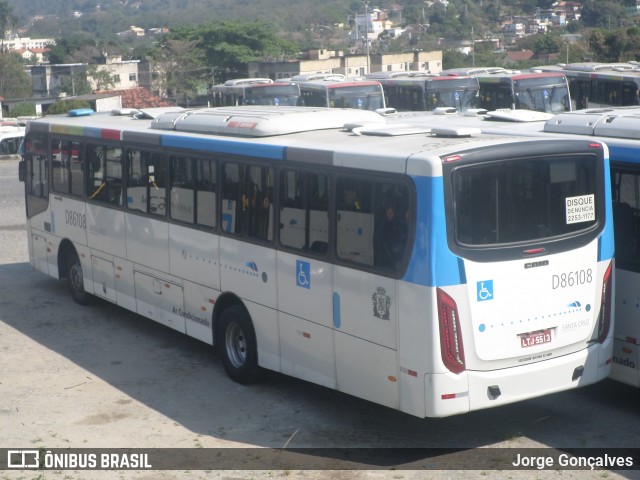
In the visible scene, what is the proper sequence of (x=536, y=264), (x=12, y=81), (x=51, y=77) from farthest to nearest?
(x=51, y=77)
(x=12, y=81)
(x=536, y=264)

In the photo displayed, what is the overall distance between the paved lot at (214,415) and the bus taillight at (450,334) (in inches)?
33.7

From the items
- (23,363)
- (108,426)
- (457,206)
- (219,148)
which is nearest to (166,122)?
(219,148)

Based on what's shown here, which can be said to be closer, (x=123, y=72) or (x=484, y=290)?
(x=484, y=290)

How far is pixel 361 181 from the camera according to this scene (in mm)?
8250

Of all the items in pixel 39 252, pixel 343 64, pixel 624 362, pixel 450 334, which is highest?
pixel 343 64

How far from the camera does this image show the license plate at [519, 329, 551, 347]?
7.95 meters

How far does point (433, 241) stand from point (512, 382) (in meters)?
1.32

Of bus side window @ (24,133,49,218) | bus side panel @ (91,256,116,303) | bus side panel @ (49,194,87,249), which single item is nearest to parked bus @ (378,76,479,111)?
bus side window @ (24,133,49,218)

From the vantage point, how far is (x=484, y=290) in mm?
7738

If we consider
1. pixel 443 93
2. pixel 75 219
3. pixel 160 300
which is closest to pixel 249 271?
pixel 160 300

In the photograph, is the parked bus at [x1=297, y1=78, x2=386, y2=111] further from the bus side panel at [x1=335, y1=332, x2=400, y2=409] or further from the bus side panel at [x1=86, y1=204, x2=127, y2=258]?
the bus side panel at [x1=335, y1=332, x2=400, y2=409]

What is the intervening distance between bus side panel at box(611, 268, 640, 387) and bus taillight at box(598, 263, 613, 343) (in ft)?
1.03

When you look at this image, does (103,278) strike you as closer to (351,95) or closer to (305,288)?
(305,288)

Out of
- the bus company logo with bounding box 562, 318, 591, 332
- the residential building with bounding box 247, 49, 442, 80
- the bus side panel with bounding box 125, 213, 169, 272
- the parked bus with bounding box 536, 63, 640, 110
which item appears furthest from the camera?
the residential building with bounding box 247, 49, 442, 80
